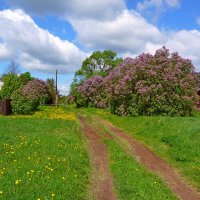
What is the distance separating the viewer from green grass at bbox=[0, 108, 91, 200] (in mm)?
9695

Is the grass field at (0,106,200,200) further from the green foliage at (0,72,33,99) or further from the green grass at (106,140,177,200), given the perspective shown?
the green foliage at (0,72,33,99)

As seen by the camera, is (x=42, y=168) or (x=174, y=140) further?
(x=174, y=140)

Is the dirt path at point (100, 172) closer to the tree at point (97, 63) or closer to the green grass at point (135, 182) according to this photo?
the green grass at point (135, 182)

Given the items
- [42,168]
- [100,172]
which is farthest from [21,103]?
[42,168]

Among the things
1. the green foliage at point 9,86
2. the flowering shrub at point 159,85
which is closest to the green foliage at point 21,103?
the flowering shrub at point 159,85

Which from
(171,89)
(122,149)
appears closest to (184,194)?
(122,149)

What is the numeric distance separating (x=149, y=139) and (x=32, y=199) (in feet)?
44.1

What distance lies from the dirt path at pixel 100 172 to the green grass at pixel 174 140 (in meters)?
2.45

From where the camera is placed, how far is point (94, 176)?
12.6 m

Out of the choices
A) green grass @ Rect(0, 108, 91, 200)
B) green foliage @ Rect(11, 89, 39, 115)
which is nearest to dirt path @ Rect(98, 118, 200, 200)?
green grass @ Rect(0, 108, 91, 200)

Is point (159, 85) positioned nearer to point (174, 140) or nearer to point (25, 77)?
point (174, 140)

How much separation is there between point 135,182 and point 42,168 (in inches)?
105

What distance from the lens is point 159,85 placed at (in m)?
33.4

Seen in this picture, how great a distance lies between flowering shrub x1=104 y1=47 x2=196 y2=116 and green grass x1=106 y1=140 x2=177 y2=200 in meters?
18.6
